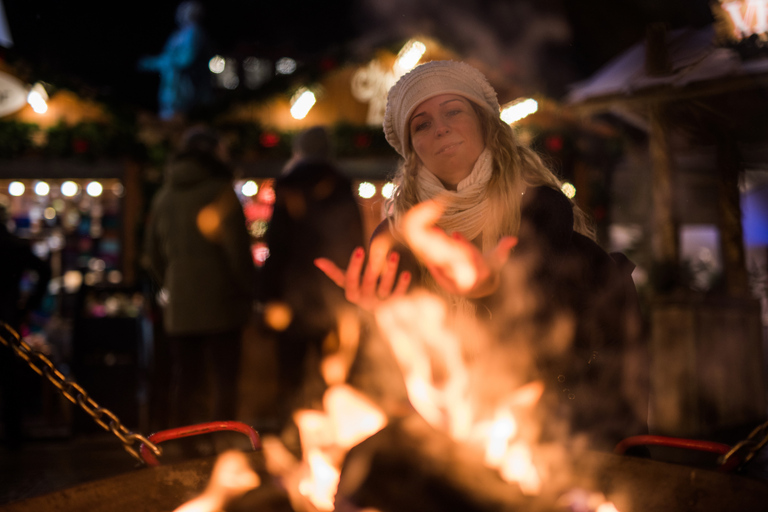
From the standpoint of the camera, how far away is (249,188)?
7617 millimetres

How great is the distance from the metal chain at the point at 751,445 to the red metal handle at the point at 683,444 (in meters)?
0.02

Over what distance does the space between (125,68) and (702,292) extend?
1244cm

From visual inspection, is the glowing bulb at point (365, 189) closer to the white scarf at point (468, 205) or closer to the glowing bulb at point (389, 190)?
the glowing bulb at point (389, 190)

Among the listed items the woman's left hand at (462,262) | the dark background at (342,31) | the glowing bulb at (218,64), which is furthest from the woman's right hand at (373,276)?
the glowing bulb at (218,64)

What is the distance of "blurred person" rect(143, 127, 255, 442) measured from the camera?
3463 mm

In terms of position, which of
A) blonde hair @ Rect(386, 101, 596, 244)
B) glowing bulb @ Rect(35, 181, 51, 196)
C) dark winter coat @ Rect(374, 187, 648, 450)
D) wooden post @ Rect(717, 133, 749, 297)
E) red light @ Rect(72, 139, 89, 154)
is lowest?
dark winter coat @ Rect(374, 187, 648, 450)

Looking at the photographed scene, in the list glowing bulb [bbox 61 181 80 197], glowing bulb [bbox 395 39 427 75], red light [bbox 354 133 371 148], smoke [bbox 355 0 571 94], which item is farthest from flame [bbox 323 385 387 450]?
glowing bulb [bbox 61 181 80 197]

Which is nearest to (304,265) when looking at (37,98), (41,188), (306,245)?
(306,245)

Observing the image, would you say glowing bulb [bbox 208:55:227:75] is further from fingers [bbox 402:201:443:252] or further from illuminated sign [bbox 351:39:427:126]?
fingers [bbox 402:201:443:252]

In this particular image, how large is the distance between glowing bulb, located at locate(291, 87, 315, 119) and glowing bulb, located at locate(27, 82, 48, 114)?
273cm

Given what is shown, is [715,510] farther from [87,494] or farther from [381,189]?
[381,189]

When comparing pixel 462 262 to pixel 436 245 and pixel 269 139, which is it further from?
pixel 269 139

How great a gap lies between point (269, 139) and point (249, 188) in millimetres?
725

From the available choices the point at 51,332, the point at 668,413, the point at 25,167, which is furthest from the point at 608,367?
the point at 25,167
